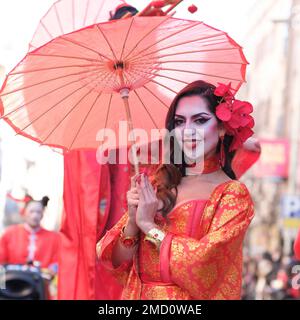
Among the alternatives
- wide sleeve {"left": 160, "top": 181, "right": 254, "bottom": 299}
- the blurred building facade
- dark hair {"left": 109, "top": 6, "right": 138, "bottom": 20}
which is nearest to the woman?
wide sleeve {"left": 160, "top": 181, "right": 254, "bottom": 299}

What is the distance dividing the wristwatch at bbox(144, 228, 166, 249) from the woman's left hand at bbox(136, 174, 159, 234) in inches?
0.6

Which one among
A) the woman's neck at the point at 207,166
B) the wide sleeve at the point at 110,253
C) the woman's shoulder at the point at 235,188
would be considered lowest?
the wide sleeve at the point at 110,253

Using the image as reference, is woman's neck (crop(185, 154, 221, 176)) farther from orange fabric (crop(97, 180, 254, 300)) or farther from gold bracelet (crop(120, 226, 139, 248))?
gold bracelet (crop(120, 226, 139, 248))

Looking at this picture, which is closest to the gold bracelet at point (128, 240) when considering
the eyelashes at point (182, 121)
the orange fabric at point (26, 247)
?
the eyelashes at point (182, 121)

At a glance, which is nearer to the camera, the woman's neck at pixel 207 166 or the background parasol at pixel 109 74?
the background parasol at pixel 109 74

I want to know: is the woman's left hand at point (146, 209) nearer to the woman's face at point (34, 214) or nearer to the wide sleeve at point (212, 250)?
the wide sleeve at point (212, 250)

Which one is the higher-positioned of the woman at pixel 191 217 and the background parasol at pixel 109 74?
the background parasol at pixel 109 74

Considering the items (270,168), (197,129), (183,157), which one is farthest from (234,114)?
(270,168)

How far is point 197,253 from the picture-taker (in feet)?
10.2

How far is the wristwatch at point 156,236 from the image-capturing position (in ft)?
10.4

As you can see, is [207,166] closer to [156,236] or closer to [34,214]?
[156,236]

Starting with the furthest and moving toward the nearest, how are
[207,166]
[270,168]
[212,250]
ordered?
[270,168] → [207,166] → [212,250]

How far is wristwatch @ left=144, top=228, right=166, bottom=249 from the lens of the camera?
3.17m

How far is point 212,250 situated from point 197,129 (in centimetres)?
49
